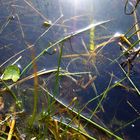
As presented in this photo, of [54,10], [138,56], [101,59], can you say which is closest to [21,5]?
[54,10]

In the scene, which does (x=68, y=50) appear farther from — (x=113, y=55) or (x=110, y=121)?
(x=110, y=121)

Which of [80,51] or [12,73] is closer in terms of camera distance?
[12,73]

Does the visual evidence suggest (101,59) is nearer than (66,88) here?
No

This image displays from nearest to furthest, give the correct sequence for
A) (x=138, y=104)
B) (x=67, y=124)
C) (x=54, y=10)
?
(x=67, y=124) < (x=138, y=104) < (x=54, y=10)
